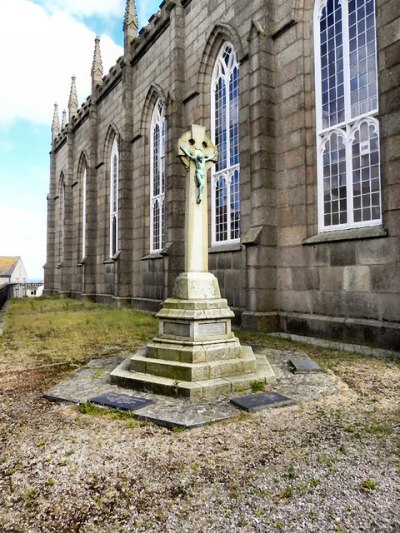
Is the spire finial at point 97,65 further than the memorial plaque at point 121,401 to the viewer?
Yes

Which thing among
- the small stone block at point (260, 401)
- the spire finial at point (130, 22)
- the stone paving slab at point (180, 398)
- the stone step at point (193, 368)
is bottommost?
the stone paving slab at point (180, 398)

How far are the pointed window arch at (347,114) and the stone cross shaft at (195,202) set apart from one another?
4.36m

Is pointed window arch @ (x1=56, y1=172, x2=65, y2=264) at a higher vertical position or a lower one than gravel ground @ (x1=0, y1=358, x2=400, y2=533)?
higher

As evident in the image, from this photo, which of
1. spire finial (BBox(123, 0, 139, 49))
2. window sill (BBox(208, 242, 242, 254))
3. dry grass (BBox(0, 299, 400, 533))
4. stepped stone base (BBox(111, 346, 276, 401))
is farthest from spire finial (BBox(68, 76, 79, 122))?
dry grass (BBox(0, 299, 400, 533))

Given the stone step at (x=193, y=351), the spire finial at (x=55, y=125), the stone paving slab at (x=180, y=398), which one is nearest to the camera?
the stone paving slab at (x=180, y=398)

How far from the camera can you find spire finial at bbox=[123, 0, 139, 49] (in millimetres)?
18750

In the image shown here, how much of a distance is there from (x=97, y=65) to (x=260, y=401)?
24852 mm

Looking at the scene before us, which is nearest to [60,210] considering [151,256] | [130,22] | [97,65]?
[97,65]

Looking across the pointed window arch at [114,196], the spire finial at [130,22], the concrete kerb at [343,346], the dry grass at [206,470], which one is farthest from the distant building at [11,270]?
the dry grass at [206,470]

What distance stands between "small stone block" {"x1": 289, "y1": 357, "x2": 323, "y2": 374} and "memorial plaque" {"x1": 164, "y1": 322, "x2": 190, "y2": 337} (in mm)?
1990

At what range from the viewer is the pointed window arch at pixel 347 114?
8.54m

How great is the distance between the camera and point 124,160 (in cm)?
1881

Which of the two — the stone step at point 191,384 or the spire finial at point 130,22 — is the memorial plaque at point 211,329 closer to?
the stone step at point 191,384

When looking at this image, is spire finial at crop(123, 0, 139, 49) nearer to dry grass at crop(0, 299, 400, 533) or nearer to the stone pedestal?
the stone pedestal
